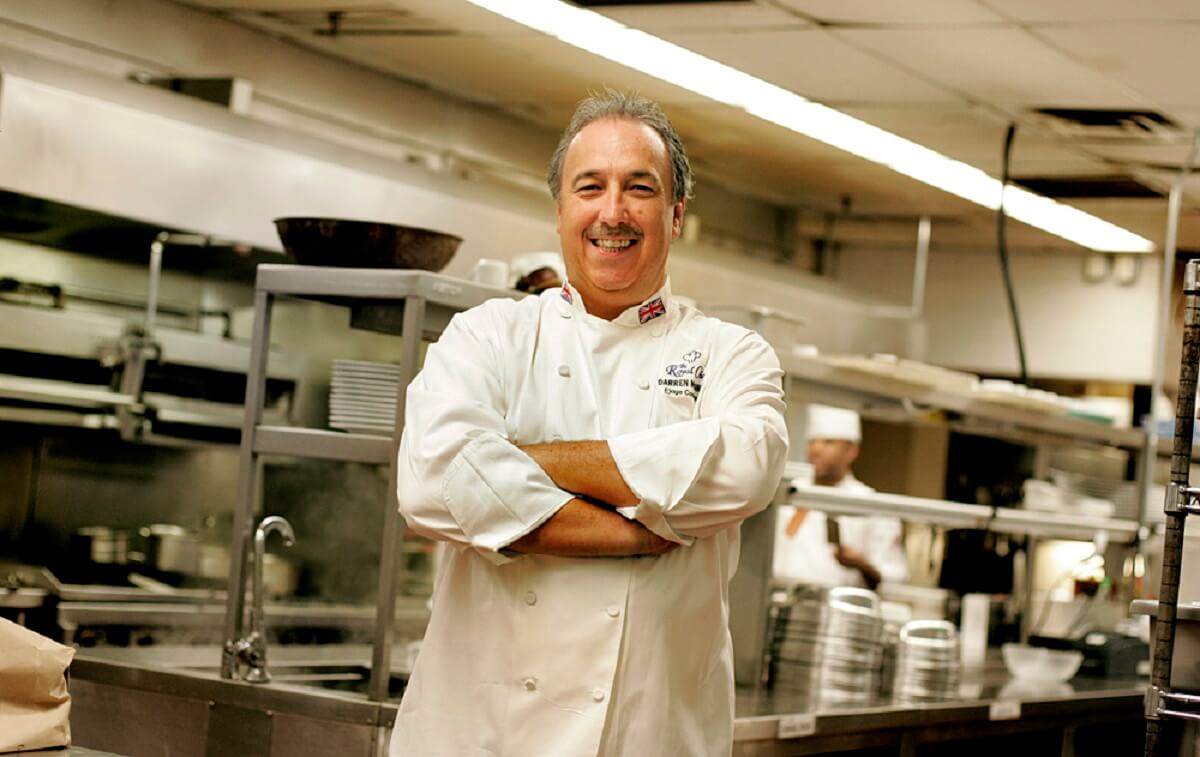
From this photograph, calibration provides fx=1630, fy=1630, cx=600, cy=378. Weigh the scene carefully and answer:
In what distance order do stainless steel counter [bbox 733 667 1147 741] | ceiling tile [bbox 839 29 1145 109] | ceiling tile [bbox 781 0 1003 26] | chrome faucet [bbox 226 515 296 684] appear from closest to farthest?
chrome faucet [bbox 226 515 296 684]
stainless steel counter [bbox 733 667 1147 741]
ceiling tile [bbox 781 0 1003 26]
ceiling tile [bbox 839 29 1145 109]

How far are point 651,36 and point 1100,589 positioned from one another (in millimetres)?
2726

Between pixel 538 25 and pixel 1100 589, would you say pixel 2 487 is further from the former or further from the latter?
pixel 1100 589

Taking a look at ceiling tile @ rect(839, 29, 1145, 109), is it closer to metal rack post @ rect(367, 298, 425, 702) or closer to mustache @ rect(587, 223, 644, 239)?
metal rack post @ rect(367, 298, 425, 702)

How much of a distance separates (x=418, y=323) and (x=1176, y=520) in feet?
4.65

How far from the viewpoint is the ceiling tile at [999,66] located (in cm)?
475

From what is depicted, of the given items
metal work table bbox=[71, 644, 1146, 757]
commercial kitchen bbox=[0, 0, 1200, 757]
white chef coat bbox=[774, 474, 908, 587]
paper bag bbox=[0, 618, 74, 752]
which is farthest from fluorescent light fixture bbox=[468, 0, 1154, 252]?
paper bag bbox=[0, 618, 74, 752]

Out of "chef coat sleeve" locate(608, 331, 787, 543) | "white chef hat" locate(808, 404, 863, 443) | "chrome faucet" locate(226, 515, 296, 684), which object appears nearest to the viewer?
"chef coat sleeve" locate(608, 331, 787, 543)

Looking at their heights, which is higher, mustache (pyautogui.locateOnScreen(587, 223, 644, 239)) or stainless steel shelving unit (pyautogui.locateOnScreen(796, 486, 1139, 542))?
mustache (pyautogui.locateOnScreen(587, 223, 644, 239))

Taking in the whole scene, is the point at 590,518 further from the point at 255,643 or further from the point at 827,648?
the point at 827,648

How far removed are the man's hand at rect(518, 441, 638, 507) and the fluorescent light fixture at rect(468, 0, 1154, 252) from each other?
8.39 feet

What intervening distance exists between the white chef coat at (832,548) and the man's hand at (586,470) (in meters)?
4.05

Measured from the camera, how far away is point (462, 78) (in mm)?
5977

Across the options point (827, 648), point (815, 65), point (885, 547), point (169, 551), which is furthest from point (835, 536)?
point (169, 551)

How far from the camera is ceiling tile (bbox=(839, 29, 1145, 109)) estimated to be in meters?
4.75
